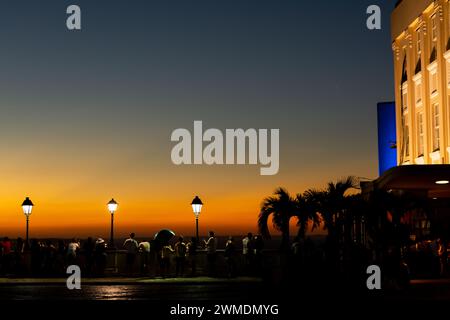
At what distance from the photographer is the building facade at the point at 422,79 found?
3569 cm

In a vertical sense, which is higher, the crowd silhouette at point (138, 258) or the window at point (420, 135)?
the window at point (420, 135)

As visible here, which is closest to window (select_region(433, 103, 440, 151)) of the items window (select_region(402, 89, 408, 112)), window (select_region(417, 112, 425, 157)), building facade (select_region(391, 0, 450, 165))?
building facade (select_region(391, 0, 450, 165))

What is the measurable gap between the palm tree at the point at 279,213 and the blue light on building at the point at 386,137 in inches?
331

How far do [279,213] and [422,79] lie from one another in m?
8.62

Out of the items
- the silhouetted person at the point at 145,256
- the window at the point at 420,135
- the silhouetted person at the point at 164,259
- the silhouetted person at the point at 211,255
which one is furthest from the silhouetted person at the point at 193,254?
the window at the point at 420,135

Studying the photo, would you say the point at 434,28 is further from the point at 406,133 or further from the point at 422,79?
the point at 406,133

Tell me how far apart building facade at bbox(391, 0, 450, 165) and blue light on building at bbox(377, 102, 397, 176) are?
69 cm

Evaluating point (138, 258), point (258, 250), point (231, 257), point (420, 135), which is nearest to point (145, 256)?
point (138, 258)

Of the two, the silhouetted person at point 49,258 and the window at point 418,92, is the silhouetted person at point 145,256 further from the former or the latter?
the window at point 418,92

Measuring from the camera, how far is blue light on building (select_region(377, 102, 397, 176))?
4381cm

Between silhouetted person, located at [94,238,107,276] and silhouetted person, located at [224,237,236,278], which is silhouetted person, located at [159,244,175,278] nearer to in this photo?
silhouetted person, located at [224,237,236,278]

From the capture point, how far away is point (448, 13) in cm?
3506

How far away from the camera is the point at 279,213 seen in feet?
122

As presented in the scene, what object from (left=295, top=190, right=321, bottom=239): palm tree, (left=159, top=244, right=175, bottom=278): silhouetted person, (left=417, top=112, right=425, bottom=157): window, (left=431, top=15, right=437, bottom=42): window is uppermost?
(left=431, top=15, right=437, bottom=42): window
